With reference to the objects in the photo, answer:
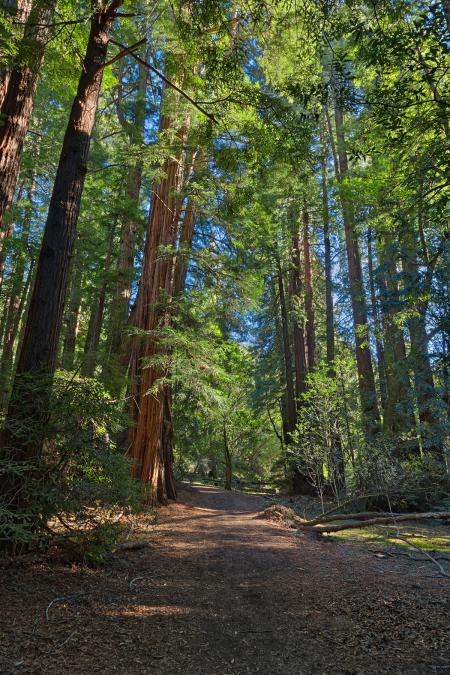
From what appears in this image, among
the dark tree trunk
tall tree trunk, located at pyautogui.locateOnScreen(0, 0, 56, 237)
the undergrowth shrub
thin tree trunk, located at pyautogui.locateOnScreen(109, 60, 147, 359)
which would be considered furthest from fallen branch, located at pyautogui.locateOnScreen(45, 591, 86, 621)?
the dark tree trunk

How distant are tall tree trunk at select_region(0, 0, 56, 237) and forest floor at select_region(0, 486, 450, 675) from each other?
4267 millimetres

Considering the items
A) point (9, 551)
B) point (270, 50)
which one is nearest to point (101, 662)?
point (9, 551)

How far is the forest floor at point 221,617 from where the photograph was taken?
2652 millimetres

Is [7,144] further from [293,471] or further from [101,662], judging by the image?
[293,471]

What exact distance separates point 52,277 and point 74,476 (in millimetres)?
2191

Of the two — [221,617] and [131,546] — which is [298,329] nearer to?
[131,546]

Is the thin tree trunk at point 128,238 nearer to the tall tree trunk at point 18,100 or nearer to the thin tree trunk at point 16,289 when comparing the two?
the thin tree trunk at point 16,289

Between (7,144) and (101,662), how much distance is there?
5622mm

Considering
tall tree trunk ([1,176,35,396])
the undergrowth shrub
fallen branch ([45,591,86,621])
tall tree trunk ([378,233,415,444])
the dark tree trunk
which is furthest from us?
the dark tree trunk

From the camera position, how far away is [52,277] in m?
4.70

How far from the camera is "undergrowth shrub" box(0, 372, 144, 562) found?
12.2 ft

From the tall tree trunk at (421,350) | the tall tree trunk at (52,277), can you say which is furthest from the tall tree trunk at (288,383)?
the tall tree trunk at (52,277)

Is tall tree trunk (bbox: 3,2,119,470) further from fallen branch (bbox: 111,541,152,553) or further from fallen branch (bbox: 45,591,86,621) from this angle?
fallen branch (bbox: 111,541,152,553)

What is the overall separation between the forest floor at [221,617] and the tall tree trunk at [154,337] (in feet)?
10.7
